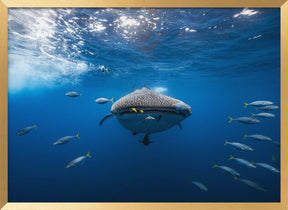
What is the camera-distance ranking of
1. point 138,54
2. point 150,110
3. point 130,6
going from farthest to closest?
point 138,54, point 130,6, point 150,110

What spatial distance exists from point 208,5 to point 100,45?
795 centimetres

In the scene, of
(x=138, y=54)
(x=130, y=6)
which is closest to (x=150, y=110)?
(x=130, y=6)

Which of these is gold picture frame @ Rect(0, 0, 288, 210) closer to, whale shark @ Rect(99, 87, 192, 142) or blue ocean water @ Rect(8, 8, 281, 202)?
blue ocean water @ Rect(8, 8, 281, 202)

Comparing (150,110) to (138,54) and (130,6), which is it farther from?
(138,54)

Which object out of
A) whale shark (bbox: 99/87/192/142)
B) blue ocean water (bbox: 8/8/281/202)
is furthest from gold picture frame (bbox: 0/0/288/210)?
whale shark (bbox: 99/87/192/142)

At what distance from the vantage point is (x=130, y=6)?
3789mm

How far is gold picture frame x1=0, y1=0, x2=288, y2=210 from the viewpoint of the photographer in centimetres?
381

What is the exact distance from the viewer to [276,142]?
4.36 meters

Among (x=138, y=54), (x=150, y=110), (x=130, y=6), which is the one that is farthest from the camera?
(x=138, y=54)

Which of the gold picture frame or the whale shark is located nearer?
the whale shark

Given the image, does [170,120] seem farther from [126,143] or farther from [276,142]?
[126,143]

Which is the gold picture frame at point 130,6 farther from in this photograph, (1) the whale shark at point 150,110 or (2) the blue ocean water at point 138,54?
(1) the whale shark at point 150,110

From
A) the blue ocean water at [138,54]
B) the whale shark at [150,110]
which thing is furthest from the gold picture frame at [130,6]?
the whale shark at [150,110]

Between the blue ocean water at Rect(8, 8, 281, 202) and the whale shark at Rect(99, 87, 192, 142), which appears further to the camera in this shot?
the blue ocean water at Rect(8, 8, 281, 202)
